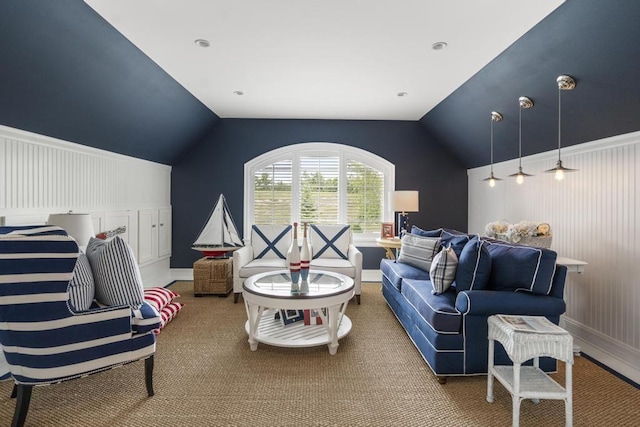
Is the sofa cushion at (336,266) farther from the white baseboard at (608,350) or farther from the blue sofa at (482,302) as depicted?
the white baseboard at (608,350)

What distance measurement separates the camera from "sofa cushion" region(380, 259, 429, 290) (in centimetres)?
341

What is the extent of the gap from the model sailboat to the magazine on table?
363cm

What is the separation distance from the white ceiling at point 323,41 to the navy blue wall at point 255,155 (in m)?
1.15

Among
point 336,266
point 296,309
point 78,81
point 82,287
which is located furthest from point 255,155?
point 82,287

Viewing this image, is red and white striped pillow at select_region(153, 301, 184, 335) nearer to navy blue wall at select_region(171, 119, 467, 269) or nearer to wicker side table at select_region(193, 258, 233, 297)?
wicker side table at select_region(193, 258, 233, 297)

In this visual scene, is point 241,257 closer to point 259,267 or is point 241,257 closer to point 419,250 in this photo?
point 259,267

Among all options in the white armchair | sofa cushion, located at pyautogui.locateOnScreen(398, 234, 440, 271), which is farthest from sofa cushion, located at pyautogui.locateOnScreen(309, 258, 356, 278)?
sofa cushion, located at pyautogui.locateOnScreen(398, 234, 440, 271)

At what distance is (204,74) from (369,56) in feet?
5.67

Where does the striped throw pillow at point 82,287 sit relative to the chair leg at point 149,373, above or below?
above

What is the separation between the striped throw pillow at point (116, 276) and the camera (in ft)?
7.34

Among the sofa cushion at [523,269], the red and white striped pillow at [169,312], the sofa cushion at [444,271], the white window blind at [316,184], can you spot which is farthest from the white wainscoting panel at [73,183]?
the sofa cushion at [523,269]

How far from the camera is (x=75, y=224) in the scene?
269 centimetres

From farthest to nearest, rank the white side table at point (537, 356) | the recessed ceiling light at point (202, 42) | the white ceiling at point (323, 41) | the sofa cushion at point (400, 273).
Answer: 1. the sofa cushion at point (400, 273)
2. the recessed ceiling light at point (202, 42)
3. the white ceiling at point (323, 41)
4. the white side table at point (537, 356)

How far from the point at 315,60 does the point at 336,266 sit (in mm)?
2361
